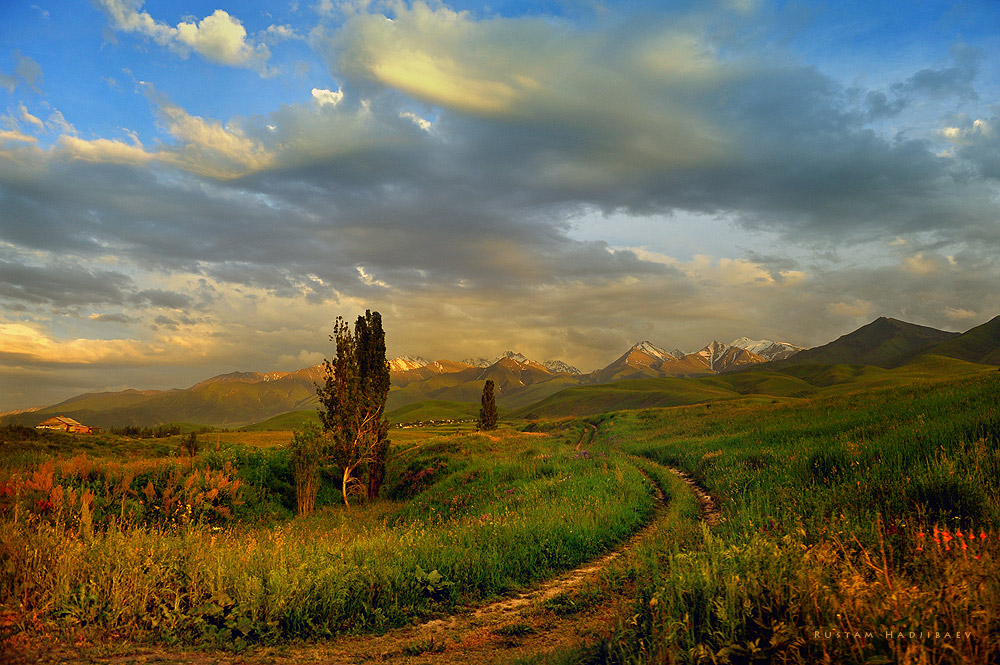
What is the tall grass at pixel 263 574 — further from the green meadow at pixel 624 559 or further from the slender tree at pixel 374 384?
the slender tree at pixel 374 384

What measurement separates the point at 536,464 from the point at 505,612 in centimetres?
1395

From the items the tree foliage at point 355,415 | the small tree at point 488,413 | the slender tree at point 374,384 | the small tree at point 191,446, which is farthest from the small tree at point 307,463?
the small tree at point 488,413

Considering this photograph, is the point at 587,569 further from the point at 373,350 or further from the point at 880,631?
the point at 373,350

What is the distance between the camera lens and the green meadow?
484 centimetres

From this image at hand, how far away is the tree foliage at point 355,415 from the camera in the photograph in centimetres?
2191

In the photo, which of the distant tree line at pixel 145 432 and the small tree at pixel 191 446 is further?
the distant tree line at pixel 145 432

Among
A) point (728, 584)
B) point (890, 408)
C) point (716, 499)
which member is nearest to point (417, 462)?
point (716, 499)

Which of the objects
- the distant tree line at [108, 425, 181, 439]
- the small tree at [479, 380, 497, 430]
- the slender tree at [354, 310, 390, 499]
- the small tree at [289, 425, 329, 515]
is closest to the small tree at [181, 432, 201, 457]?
the small tree at [289, 425, 329, 515]

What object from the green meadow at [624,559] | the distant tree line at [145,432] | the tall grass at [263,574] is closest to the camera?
the green meadow at [624,559]

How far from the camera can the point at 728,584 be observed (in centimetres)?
526

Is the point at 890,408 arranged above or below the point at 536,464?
above

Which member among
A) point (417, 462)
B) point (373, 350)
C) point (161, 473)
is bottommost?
point (417, 462)

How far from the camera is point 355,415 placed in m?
22.1

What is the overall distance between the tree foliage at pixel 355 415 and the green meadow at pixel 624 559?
15.7 ft
